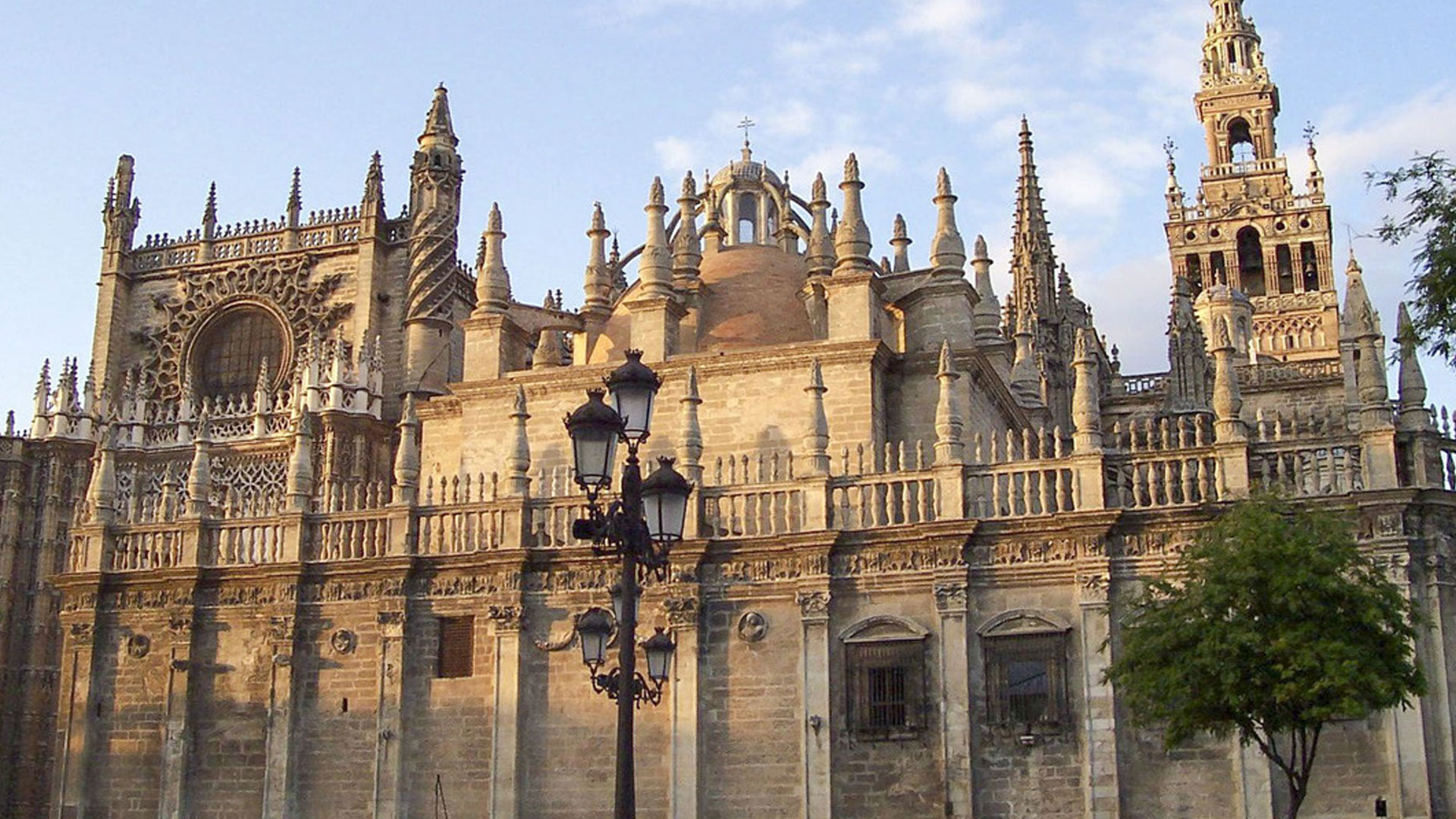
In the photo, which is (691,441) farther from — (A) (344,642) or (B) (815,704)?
(A) (344,642)

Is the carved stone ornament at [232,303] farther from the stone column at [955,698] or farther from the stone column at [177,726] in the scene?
the stone column at [955,698]

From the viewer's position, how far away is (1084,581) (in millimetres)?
22219

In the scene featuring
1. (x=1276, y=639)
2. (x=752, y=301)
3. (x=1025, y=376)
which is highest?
(x=752, y=301)

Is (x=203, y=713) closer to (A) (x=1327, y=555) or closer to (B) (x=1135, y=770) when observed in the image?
(B) (x=1135, y=770)

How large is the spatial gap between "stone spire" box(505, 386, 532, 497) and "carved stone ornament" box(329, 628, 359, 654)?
321cm

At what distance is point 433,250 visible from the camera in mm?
38906

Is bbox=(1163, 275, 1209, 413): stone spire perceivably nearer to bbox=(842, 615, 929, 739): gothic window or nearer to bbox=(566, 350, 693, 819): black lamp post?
bbox=(842, 615, 929, 739): gothic window

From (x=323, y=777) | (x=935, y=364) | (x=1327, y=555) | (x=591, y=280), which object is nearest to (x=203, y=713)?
(x=323, y=777)

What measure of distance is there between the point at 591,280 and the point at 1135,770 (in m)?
14.2

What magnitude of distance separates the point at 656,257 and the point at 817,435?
6.00 meters

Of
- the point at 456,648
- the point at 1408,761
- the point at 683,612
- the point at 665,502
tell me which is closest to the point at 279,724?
the point at 456,648

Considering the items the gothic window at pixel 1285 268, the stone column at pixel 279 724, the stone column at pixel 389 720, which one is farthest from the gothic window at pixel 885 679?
the gothic window at pixel 1285 268

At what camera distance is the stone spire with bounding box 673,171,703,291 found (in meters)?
30.2

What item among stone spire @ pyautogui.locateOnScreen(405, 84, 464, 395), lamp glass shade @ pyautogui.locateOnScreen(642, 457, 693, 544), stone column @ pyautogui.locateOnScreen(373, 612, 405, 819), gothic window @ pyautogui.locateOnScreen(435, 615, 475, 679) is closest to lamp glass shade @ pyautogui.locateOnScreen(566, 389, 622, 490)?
lamp glass shade @ pyautogui.locateOnScreen(642, 457, 693, 544)
